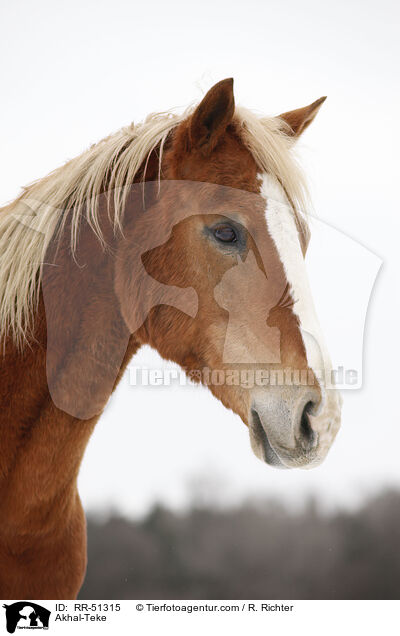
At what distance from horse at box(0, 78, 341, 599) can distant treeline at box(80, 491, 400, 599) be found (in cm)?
158

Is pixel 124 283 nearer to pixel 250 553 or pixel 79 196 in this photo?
pixel 79 196

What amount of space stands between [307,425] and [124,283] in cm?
60

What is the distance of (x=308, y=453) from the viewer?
1.14 meters

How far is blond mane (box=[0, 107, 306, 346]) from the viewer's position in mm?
1366

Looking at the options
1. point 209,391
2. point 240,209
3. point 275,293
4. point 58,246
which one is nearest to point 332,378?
point 275,293

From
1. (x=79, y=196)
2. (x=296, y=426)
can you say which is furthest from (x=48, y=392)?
(x=296, y=426)

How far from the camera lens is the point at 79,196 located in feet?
4.62

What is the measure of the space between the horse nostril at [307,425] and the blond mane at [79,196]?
0.51m

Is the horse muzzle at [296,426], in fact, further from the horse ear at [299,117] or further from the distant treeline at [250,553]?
the distant treeline at [250,553]

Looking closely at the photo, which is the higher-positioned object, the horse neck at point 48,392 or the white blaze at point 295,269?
the white blaze at point 295,269

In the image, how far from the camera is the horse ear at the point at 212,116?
1.28m

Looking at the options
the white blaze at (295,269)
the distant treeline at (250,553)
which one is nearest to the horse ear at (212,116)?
the white blaze at (295,269)
